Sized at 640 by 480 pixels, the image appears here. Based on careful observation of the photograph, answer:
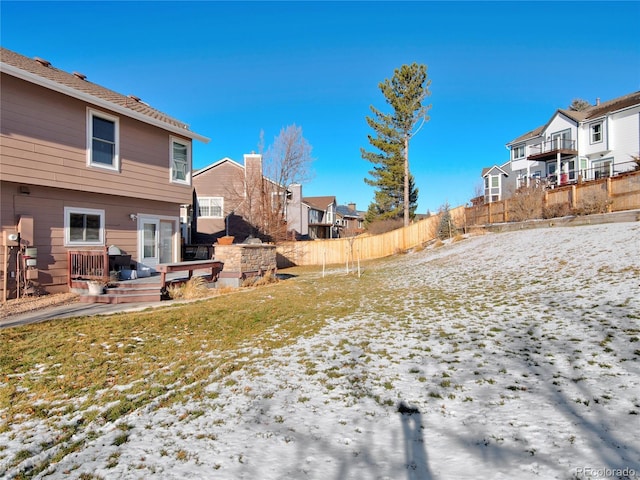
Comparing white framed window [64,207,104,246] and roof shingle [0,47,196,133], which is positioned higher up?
roof shingle [0,47,196,133]

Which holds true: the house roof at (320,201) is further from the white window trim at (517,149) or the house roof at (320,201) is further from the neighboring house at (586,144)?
the neighboring house at (586,144)

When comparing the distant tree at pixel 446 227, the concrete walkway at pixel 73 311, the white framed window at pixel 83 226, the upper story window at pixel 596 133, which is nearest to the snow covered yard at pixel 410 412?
the concrete walkway at pixel 73 311

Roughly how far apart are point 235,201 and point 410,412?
24.3 meters

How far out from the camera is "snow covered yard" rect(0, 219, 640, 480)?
245 cm

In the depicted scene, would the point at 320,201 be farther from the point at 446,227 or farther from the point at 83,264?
the point at 83,264

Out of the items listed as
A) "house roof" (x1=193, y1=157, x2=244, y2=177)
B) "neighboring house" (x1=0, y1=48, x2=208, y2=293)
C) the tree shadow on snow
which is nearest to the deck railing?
"neighboring house" (x1=0, y1=48, x2=208, y2=293)

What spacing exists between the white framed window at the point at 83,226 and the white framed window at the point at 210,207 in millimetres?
15422

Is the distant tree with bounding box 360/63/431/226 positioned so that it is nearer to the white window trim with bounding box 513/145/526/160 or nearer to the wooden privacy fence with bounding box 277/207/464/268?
the wooden privacy fence with bounding box 277/207/464/268

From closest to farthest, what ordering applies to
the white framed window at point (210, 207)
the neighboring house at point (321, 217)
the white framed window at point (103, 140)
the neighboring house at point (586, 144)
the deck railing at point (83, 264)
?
the deck railing at point (83, 264) → the white framed window at point (103, 140) → the neighboring house at point (586, 144) → the white framed window at point (210, 207) → the neighboring house at point (321, 217)

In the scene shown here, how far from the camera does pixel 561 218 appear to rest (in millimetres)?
16391

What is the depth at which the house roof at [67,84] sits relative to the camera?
9.26 meters

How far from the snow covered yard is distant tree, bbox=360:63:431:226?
2265cm

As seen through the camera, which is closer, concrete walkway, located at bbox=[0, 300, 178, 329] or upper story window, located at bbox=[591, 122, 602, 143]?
concrete walkway, located at bbox=[0, 300, 178, 329]

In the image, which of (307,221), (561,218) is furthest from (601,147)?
(307,221)
